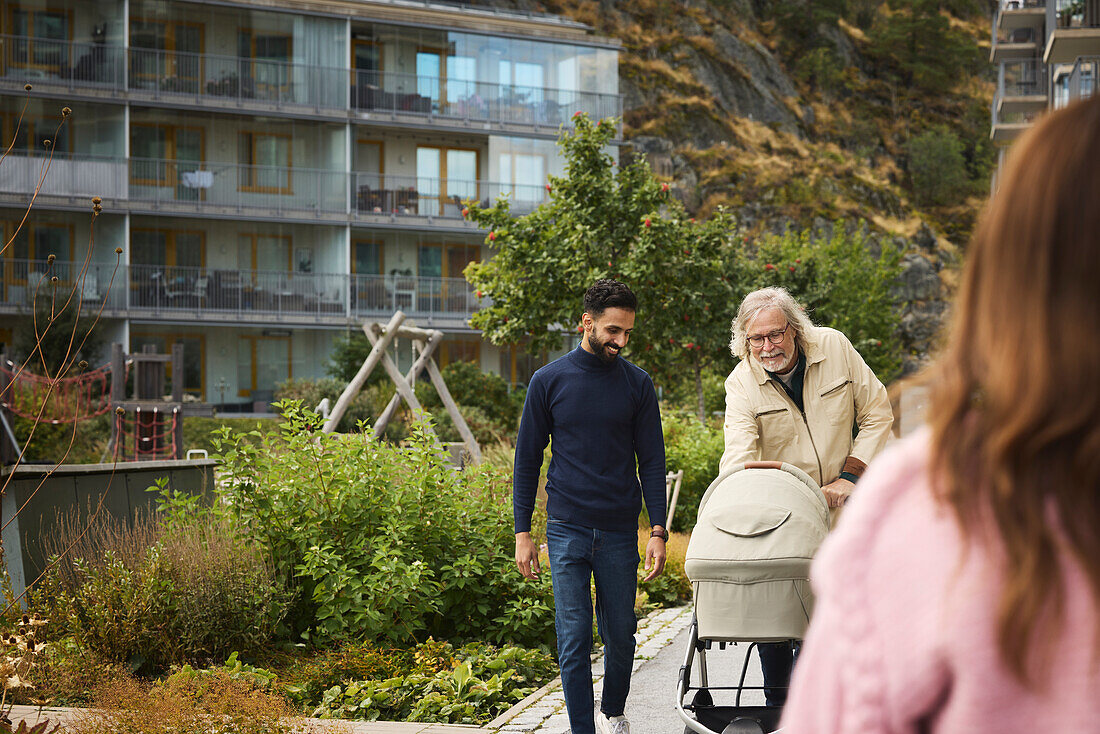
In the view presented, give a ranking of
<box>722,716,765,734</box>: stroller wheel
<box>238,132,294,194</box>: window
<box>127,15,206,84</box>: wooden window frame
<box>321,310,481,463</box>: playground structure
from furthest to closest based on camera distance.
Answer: <box>238,132,294,194</box>: window, <box>127,15,206,84</box>: wooden window frame, <box>321,310,481,463</box>: playground structure, <box>722,716,765,734</box>: stroller wheel

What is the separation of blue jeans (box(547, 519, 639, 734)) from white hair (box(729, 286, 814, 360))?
115cm

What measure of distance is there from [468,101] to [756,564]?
3953cm

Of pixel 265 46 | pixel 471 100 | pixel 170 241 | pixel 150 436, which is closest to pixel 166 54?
pixel 265 46

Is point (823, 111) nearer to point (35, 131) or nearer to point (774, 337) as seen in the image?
point (35, 131)

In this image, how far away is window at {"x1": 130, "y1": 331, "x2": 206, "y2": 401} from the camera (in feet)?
126

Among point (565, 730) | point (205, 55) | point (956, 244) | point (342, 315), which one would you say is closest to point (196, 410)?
point (342, 315)

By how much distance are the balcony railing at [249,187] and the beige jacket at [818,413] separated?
33534 mm

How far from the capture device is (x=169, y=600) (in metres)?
7.36

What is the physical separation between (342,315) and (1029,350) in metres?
39.1

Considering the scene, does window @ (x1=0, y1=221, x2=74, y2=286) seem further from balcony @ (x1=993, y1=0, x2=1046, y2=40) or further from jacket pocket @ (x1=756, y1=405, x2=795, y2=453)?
balcony @ (x1=993, y1=0, x2=1046, y2=40)

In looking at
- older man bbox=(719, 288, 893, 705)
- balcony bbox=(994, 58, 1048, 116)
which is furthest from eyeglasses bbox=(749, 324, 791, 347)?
balcony bbox=(994, 58, 1048, 116)

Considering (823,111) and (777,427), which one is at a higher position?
(823,111)

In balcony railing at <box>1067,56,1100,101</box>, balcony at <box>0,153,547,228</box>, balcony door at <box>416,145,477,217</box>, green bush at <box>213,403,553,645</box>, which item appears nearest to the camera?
green bush at <box>213,403,553,645</box>

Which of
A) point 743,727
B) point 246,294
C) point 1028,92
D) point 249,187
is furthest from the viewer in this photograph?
point 1028,92
